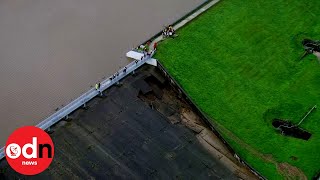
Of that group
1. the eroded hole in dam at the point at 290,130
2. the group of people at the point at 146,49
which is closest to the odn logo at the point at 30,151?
the group of people at the point at 146,49

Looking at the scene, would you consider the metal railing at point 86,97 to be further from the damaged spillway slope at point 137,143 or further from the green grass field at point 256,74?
the green grass field at point 256,74

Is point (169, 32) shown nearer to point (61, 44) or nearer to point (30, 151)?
point (61, 44)

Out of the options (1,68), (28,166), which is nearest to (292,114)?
(28,166)

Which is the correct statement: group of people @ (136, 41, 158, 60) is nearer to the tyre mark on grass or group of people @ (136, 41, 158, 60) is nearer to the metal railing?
the metal railing

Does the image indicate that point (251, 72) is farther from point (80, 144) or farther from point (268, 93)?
point (80, 144)

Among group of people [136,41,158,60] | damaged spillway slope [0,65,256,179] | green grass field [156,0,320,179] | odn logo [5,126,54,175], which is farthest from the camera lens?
group of people [136,41,158,60]

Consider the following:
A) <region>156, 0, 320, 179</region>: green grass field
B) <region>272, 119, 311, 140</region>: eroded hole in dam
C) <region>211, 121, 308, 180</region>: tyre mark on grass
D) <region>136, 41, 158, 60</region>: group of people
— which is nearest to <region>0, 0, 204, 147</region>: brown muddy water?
<region>136, 41, 158, 60</region>: group of people
